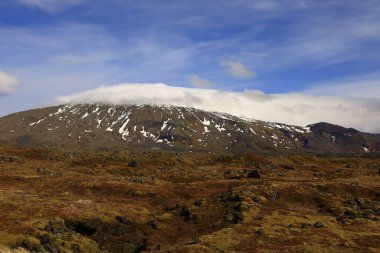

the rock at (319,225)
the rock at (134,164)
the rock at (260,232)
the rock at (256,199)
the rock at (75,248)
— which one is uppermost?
the rock at (134,164)

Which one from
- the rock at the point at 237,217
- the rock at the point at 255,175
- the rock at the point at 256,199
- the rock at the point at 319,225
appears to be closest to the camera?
the rock at the point at 319,225

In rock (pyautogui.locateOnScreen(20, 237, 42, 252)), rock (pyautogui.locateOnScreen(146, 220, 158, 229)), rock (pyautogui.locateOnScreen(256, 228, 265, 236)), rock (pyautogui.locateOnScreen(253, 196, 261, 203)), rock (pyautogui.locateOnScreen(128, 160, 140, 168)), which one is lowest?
rock (pyautogui.locateOnScreen(146, 220, 158, 229))

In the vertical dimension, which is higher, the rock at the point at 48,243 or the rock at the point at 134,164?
the rock at the point at 134,164

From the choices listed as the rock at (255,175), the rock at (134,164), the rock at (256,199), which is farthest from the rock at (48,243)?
the rock at (134,164)

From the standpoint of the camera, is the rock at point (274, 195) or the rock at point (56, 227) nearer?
the rock at point (56, 227)

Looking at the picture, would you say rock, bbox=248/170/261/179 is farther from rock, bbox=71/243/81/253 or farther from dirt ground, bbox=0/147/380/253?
rock, bbox=71/243/81/253

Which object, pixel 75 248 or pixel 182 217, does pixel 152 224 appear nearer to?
pixel 182 217

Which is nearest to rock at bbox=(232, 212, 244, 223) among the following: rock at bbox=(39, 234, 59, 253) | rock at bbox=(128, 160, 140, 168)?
rock at bbox=(39, 234, 59, 253)

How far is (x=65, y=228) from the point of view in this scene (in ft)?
140

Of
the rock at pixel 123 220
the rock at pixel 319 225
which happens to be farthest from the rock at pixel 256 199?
the rock at pixel 123 220

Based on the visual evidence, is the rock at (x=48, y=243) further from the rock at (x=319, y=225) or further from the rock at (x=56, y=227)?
the rock at (x=319, y=225)

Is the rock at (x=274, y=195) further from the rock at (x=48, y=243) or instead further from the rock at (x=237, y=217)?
the rock at (x=48, y=243)

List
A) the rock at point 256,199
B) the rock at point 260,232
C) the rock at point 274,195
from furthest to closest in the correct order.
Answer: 1. the rock at point 274,195
2. the rock at point 256,199
3. the rock at point 260,232

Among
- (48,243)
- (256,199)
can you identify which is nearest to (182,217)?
(256,199)
